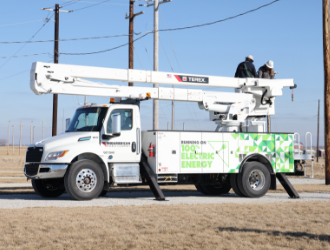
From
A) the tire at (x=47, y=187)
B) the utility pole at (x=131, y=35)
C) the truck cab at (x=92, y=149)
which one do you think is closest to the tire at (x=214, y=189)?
the truck cab at (x=92, y=149)

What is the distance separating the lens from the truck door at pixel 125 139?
43.9 feet

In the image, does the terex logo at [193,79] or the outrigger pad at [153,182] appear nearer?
the outrigger pad at [153,182]

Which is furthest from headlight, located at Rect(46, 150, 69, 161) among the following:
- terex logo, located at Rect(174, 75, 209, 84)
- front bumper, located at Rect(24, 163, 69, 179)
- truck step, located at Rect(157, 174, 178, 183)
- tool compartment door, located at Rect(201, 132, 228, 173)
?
terex logo, located at Rect(174, 75, 209, 84)

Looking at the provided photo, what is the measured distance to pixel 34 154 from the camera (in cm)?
1310

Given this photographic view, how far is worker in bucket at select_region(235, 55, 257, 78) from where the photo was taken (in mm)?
16141

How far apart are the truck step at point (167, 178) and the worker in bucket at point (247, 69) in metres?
4.68

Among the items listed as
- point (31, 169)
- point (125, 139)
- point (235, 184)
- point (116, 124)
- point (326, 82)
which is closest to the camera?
point (116, 124)

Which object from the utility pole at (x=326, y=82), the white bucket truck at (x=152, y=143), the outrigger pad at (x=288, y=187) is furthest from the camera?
the utility pole at (x=326, y=82)

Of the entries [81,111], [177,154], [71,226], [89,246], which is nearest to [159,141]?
[177,154]

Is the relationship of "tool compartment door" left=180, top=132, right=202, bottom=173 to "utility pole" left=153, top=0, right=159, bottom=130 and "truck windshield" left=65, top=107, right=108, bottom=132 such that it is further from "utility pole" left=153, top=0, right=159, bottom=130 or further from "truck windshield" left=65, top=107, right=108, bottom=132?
"utility pole" left=153, top=0, right=159, bottom=130

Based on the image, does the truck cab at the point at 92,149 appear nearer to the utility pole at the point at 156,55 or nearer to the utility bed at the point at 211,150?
the utility bed at the point at 211,150

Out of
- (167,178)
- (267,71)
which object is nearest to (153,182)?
(167,178)

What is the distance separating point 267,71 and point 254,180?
3.97 m

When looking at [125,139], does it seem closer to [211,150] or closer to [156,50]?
[211,150]
